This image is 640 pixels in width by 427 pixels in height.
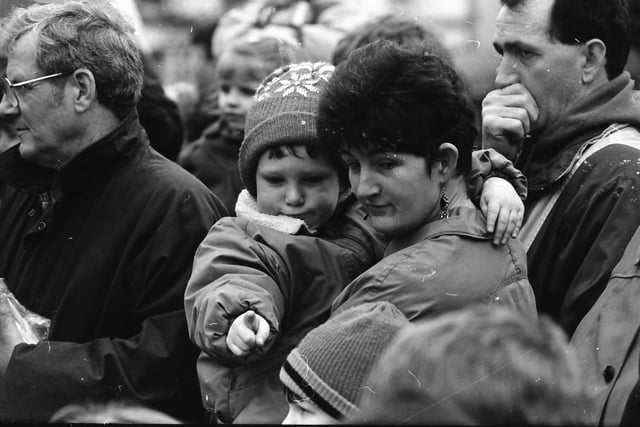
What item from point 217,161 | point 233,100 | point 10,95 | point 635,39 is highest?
point 10,95

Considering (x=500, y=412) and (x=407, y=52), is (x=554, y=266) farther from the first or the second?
(x=500, y=412)

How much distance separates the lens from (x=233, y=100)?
562 centimetres

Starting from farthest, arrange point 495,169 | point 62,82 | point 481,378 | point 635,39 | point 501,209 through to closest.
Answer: point 635,39 → point 62,82 → point 495,169 → point 501,209 → point 481,378

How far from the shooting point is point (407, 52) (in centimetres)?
297

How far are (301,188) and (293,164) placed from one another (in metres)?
0.07

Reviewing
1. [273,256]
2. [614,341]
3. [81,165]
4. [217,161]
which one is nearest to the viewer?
[614,341]

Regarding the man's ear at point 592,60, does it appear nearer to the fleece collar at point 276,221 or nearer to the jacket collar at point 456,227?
the jacket collar at point 456,227

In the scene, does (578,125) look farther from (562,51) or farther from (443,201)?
(443,201)

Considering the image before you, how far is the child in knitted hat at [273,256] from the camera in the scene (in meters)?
2.82

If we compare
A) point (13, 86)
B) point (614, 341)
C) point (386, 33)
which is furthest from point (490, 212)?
point (386, 33)

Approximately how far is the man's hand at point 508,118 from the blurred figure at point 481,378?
1809 mm

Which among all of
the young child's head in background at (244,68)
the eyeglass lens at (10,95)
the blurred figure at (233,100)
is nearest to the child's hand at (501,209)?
the eyeglass lens at (10,95)

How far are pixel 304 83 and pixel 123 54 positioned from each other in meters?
0.81

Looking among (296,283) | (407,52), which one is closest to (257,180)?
(296,283)
